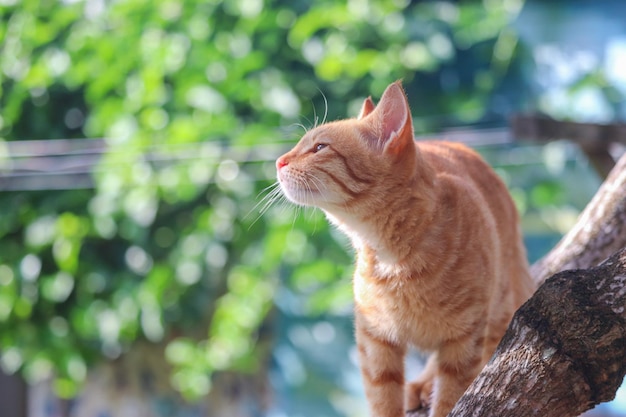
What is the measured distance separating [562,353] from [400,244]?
55 cm

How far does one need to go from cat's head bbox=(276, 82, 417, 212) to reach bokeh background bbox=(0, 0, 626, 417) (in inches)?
55.7

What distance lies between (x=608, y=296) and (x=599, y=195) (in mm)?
918

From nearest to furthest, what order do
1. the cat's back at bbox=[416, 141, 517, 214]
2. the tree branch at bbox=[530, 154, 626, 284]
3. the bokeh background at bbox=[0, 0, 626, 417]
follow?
the cat's back at bbox=[416, 141, 517, 214] < the tree branch at bbox=[530, 154, 626, 284] < the bokeh background at bbox=[0, 0, 626, 417]

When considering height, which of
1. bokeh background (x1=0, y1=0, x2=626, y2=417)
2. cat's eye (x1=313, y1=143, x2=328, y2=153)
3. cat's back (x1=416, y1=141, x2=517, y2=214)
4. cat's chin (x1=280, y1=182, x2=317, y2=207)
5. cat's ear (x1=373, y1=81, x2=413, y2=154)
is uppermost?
cat's ear (x1=373, y1=81, x2=413, y2=154)

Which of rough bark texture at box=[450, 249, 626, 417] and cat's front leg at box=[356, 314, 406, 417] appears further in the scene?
cat's front leg at box=[356, 314, 406, 417]

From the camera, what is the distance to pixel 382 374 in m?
1.57

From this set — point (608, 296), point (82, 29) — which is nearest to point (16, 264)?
point (82, 29)

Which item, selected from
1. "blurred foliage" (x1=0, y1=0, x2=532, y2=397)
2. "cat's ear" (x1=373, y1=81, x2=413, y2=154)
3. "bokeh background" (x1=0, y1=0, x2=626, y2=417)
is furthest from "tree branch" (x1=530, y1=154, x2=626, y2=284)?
"blurred foliage" (x1=0, y1=0, x2=532, y2=397)

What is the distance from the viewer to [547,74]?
312cm

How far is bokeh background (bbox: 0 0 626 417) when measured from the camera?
10.3ft

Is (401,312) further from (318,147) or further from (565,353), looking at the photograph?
(565,353)

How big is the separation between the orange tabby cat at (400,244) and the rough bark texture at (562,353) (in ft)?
1.42

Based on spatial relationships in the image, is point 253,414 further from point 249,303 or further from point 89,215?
point 89,215

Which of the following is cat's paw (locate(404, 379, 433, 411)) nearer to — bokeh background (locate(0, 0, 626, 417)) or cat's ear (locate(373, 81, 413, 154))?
cat's ear (locate(373, 81, 413, 154))
